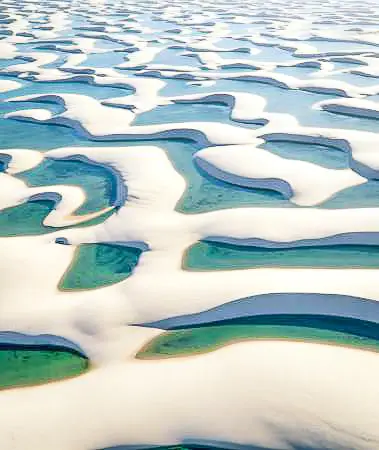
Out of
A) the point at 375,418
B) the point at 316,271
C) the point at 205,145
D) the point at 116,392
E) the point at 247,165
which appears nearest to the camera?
the point at 375,418

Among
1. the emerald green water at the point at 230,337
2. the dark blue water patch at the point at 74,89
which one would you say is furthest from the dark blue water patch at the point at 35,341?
the dark blue water patch at the point at 74,89

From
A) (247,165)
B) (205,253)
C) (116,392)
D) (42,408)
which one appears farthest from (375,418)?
(247,165)

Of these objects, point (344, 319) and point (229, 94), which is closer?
point (344, 319)

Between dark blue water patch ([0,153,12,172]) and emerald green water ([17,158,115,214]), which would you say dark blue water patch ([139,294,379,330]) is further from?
dark blue water patch ([0,153,12,172])

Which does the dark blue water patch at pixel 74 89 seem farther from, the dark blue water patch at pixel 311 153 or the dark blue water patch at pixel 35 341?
the dark blue water patch at pixel 35 341

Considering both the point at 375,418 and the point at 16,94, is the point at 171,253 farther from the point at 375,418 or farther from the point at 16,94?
the point at 16,94

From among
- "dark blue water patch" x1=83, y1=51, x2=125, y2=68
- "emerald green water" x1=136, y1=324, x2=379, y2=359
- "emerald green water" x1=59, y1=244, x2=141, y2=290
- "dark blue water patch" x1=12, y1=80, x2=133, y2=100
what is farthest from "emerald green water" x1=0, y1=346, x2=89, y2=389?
"dark blue water patch" x1=83, y1=51, x2=125, y2=68

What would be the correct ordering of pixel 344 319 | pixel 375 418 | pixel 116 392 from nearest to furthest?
pixel 375 418 < pixel 116 392 < pixel 344 319
